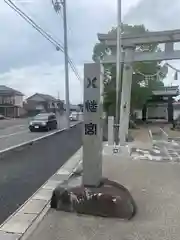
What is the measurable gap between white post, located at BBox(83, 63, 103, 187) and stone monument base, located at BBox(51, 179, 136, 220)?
31cm

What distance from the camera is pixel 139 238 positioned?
161 inches

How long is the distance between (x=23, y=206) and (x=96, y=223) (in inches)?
60.6

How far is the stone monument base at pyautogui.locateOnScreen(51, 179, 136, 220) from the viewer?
4.92 m

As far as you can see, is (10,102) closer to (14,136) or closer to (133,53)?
(14,136)

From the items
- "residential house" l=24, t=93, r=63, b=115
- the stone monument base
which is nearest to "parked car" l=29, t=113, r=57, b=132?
the stone monument base

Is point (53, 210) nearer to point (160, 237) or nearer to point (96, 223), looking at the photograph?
point (96, 223)

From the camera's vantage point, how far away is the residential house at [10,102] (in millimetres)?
59562

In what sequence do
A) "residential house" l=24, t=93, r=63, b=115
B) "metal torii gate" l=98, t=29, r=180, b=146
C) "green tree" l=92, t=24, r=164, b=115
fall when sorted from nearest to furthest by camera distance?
"metal torii gate" l=98, t=29, r=180, b=146
"green tree" l=92, t=24, r=164, b=115
"residential house" l=24, t=93, r=63, b=115

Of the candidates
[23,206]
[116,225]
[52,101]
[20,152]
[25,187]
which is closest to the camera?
[116,225]

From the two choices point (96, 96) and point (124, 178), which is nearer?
point (96, 96)

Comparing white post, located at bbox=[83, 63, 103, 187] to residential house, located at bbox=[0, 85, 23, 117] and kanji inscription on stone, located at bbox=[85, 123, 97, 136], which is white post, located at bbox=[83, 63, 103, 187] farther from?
residential house, located at bbox=[0, 85, 23, 117]

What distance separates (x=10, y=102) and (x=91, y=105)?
59672 millimetres

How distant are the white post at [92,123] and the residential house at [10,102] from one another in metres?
55.7

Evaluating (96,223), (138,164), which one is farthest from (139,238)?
(138,164)
